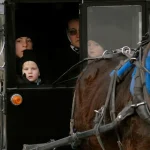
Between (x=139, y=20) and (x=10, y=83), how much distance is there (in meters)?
1.25

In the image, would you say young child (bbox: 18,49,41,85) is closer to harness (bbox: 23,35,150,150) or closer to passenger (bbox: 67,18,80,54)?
passenger (bbox: 67,18,80,54)

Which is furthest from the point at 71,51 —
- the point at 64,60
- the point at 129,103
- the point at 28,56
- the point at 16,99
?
the point at 129,103

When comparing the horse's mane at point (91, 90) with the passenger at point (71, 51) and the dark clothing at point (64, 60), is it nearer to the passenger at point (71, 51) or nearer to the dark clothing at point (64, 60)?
the passenger at point (71, 51)

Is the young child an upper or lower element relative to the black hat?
lower

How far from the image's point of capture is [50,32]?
5.24 meters

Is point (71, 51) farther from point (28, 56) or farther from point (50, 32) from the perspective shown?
point (28, 56)

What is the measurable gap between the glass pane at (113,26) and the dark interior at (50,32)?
0.71 meters

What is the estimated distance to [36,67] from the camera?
183 inches

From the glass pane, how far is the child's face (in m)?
0.57

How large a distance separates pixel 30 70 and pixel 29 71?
0.01 metres

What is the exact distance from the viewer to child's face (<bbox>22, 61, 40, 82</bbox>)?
4598 mm

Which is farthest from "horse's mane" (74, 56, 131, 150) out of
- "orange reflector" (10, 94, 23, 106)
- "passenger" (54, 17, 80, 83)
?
"passenger" (54, 17, 80, 83)

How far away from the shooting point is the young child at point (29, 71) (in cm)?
459

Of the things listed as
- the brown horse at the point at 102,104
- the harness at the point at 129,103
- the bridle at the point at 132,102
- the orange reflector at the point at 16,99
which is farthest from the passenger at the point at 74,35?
the bridle at the point at 132,102
